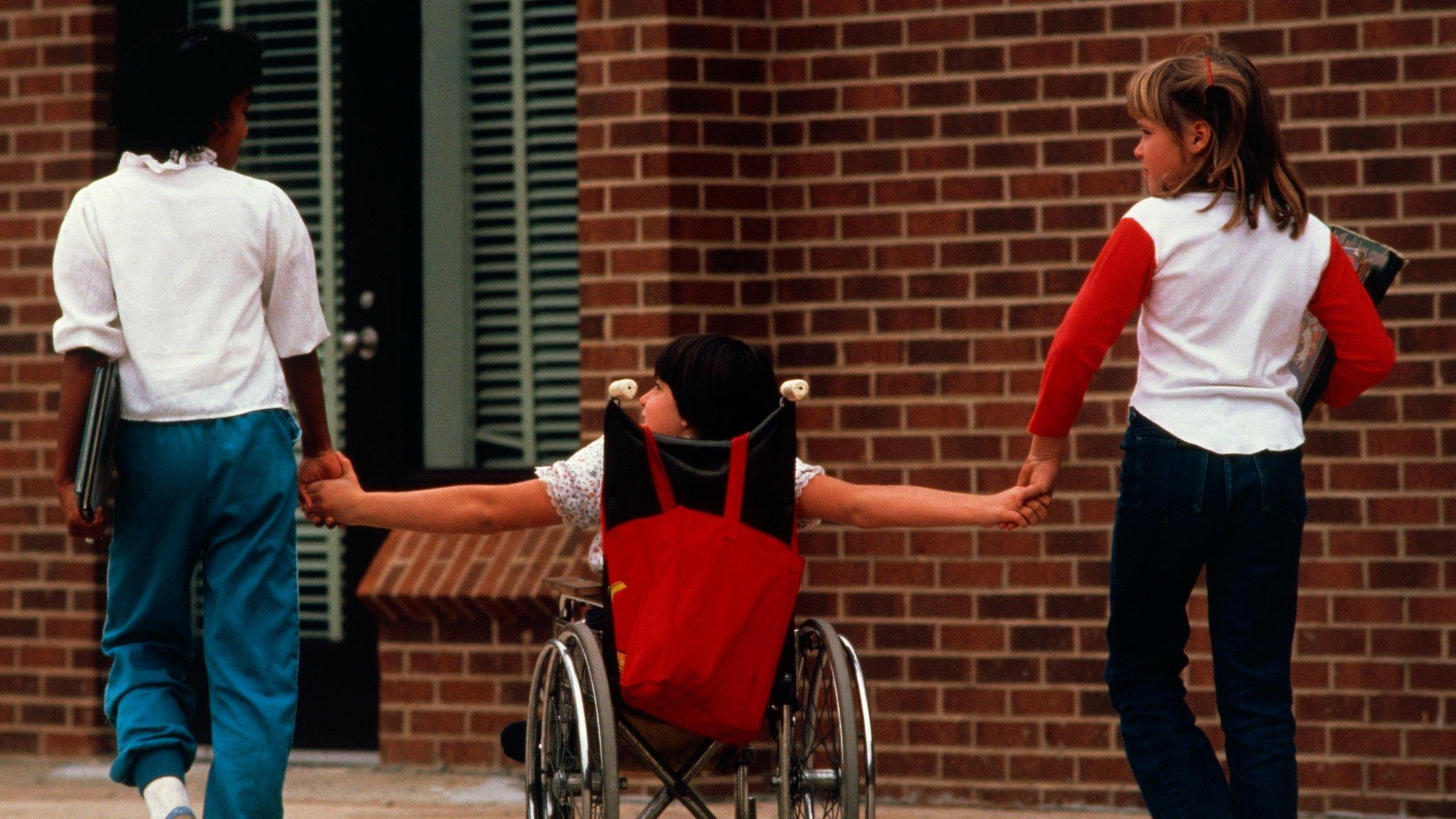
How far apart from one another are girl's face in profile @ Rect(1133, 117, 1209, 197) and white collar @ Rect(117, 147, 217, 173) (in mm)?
2018

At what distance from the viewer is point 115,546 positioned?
14.8ft

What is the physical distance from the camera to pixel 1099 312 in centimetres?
425

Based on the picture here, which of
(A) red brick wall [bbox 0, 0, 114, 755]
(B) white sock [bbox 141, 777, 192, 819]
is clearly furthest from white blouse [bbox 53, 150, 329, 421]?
(A) red brick wall [bbox 0, 0, 114, 755]

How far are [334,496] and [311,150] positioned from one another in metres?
2.96

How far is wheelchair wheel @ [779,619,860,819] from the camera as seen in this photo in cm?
413

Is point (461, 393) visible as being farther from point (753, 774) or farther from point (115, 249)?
point (115, 249)

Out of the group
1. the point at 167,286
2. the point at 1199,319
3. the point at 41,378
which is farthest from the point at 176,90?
the point at 41,378

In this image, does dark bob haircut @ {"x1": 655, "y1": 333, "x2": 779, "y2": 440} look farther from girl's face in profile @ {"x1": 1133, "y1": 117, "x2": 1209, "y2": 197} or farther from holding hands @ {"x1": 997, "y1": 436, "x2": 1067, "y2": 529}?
girl's face in profile @ {"x1": 1133, "y1": 117, "x2": 1209, "y2": 197}

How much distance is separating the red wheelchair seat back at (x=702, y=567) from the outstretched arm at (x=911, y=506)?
0.16m

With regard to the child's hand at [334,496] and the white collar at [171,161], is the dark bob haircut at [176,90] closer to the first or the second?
the white collar at [171,161]

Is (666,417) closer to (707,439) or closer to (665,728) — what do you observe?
(707,439)

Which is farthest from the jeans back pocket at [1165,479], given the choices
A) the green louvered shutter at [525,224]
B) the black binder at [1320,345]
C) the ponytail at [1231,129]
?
the green louvered shutter at [525,224]

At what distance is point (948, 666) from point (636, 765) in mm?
2073

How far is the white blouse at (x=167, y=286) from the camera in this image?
174 inches
